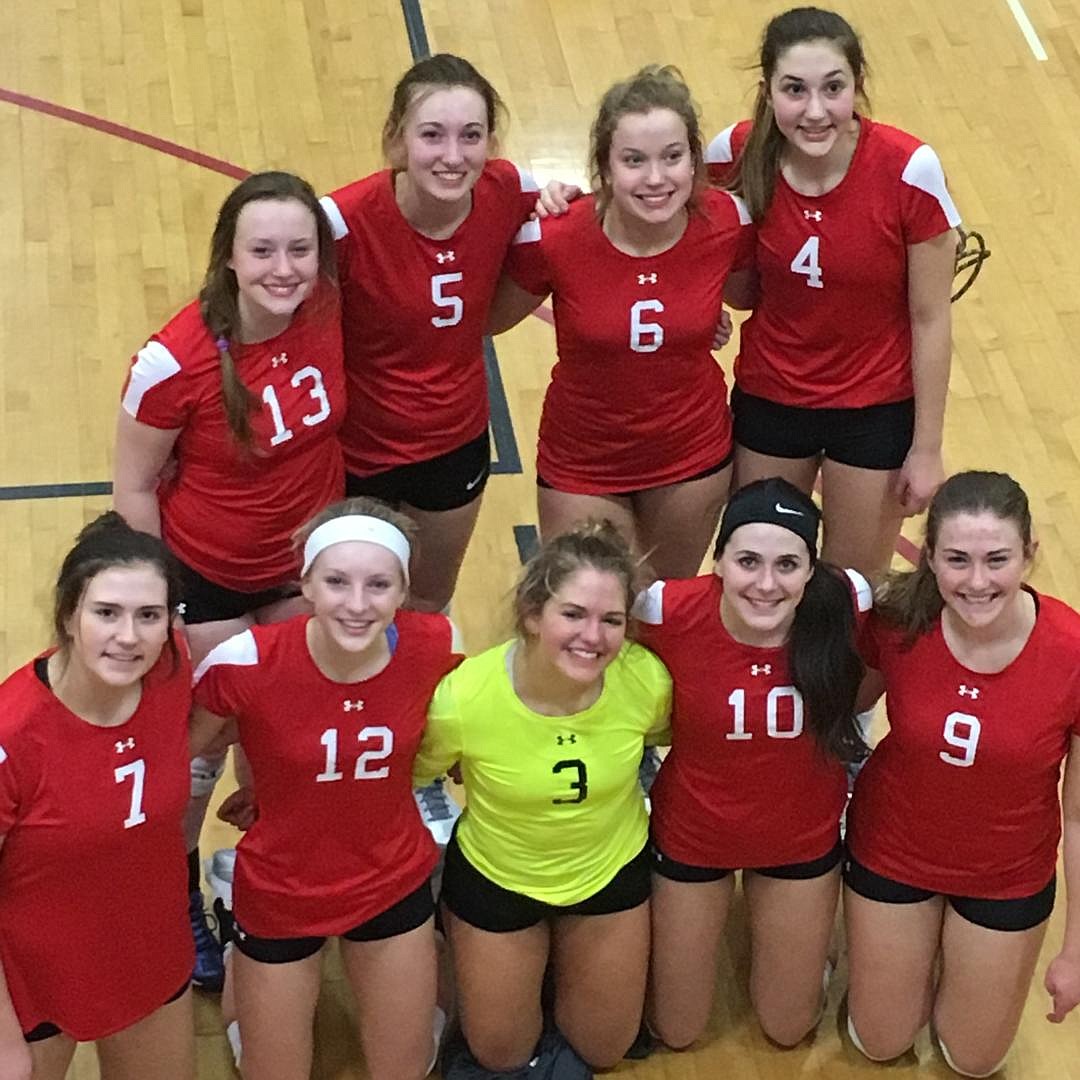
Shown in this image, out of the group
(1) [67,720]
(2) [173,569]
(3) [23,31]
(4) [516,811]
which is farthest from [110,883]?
(3) [23,31]

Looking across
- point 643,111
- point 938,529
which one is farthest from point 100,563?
point 938,529

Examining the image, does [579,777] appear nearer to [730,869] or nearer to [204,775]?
[730,869]

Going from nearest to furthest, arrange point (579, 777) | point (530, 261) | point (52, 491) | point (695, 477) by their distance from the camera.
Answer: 1. point (579, 777)
2. point (530, 261)
3. point (695, 477)
4. point (52, 491)

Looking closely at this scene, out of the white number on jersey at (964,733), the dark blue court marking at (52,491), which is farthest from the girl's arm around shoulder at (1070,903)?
the dark blue court marking at (52,491)

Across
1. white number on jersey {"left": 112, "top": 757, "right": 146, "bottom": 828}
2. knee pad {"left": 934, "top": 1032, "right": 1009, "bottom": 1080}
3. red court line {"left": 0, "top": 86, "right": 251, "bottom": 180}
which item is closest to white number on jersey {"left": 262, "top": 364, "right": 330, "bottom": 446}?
white number on jersey {"left": 112, "top": 757, "right": 146, "bottom": 828}

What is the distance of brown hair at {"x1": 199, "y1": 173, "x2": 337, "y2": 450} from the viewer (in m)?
3.38

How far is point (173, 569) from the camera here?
316cm

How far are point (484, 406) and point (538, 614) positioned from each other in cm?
87

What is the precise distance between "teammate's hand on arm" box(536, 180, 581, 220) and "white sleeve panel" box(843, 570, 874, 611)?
94 centimetres

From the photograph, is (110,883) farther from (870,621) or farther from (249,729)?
(870,621)

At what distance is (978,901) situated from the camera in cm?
353

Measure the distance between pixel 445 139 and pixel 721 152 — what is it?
649mm

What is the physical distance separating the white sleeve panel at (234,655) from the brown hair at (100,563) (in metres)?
0.18

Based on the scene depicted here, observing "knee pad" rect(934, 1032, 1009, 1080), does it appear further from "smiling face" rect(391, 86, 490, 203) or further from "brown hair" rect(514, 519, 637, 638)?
"smiling face" rect(391, 86, 490, 203)
